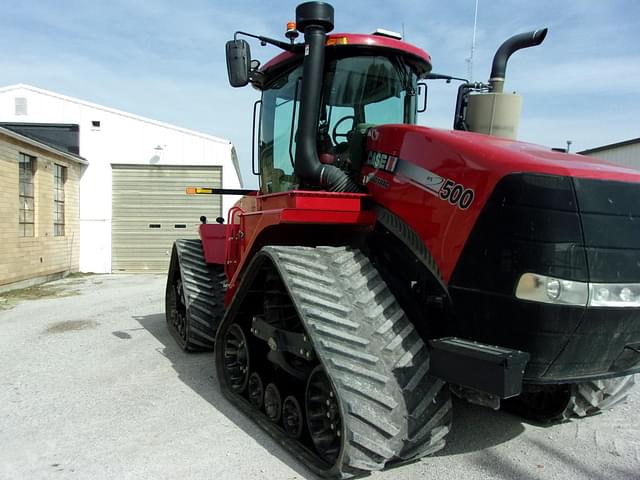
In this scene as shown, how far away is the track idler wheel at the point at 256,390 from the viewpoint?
13.6 ft

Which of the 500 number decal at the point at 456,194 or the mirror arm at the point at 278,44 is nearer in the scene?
the 500 number decal at the point at 456,194

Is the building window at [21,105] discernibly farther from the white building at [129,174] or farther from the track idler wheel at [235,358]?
the track idler wheel at [235,358]

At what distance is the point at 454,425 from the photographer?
3932 millimetres

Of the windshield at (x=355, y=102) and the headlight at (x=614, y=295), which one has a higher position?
the windshield at (x=355, y=102)

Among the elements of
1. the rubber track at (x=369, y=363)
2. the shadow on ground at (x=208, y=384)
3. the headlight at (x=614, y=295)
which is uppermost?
the headlight at (x=614, y=295)

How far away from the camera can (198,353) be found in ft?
20.1

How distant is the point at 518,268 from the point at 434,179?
2.37 ft

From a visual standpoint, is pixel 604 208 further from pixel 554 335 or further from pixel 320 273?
pixel 320 273

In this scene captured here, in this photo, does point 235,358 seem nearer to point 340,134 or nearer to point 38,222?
point 340,134

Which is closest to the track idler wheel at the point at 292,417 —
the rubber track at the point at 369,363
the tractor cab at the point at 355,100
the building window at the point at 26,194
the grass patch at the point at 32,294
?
the rubber track at the point at 369,363

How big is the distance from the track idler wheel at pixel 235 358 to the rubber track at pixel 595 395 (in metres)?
2.44

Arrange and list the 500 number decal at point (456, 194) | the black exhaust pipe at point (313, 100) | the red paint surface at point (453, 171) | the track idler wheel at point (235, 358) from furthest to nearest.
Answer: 1. the track idler wheel at point (235, 358)
2. the black exhaust pipe at point (313, 100)
3. the 500 number decal at point (456, 194)
4. the red paint surface at point (453, 171)

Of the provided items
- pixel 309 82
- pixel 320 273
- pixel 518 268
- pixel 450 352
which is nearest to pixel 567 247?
pixel 518 268

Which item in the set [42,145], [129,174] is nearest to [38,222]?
[42,145]
